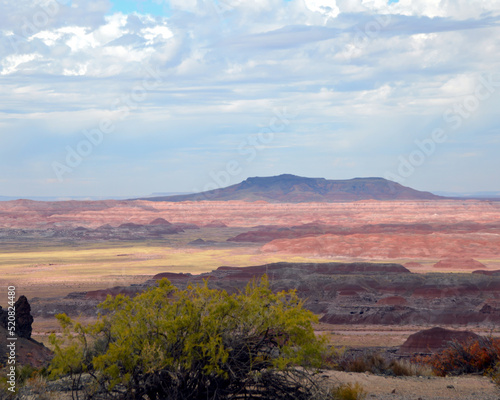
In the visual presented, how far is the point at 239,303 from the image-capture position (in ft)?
29.6

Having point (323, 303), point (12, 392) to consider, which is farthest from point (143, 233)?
point (12, 392)

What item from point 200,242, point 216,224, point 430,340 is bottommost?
point 200,242

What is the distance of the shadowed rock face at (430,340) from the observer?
25.6m

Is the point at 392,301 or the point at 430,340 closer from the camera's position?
the point at 430,340

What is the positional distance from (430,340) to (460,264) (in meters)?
43.0

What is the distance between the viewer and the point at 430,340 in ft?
88.5

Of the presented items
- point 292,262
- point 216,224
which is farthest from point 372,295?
point 216,224

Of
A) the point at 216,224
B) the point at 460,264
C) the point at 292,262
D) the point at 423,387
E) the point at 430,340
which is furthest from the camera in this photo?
the point at 216,224

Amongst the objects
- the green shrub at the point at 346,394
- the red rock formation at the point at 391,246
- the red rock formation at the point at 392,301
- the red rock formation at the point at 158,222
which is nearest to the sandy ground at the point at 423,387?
the green shrub at the point at 346,394

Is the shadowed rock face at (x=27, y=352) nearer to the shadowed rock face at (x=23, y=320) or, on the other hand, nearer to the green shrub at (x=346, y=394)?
the shadowed rock face at (x=23, y=320)

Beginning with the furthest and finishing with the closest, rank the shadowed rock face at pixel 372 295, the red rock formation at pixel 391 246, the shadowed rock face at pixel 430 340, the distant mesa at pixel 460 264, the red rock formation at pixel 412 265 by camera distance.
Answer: the red rock formation at pixel 391 246 → the red rock formation at pixel 412 265 → the distant mesa at pixel 460 264 → the shadowed rock face at pixel 372 295 → the shadowed rock face at pixel 430 340

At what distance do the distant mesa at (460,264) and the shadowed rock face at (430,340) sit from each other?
40750 mm

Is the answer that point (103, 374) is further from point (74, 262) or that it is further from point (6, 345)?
point (74, 262)

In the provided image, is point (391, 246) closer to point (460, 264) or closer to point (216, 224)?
point (460, 264)
